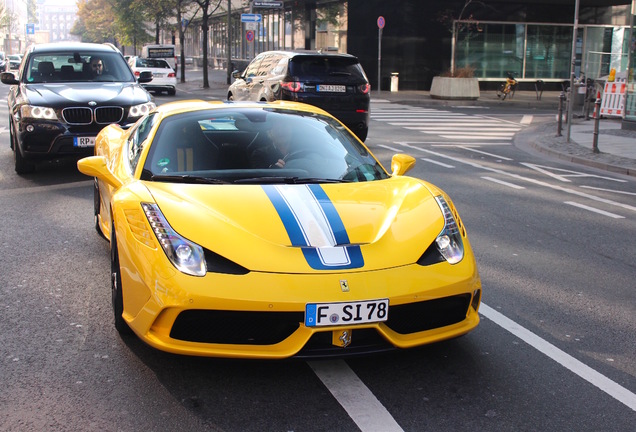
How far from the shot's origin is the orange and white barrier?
21281 mm

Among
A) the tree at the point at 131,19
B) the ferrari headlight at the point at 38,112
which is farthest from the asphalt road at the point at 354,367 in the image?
the tree at the point at 131,19

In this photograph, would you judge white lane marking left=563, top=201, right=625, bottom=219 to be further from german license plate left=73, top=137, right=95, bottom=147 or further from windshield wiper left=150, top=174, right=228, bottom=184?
german license plate left=73, top=137, right=95, bottom=147

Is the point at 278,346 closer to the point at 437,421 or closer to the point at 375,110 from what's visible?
the point at 437,421

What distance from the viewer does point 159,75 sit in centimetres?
3244

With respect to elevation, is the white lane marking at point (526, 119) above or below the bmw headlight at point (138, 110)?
below

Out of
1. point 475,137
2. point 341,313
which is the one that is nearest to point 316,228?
point 341,313

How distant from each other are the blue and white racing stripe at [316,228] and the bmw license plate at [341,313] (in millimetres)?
213

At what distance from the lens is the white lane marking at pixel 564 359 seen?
146 inches

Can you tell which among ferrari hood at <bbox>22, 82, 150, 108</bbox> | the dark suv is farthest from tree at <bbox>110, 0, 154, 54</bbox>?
ferrari hood at <bbox>22, 82, 150, 108</bbox>

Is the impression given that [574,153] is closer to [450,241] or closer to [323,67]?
[323,67]

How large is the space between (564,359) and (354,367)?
3.81 ft

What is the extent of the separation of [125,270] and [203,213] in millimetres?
516

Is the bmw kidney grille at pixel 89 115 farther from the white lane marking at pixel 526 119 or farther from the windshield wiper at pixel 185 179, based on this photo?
the white lane marking at pixel 526 119

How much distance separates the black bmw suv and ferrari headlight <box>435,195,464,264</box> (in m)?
7.00
